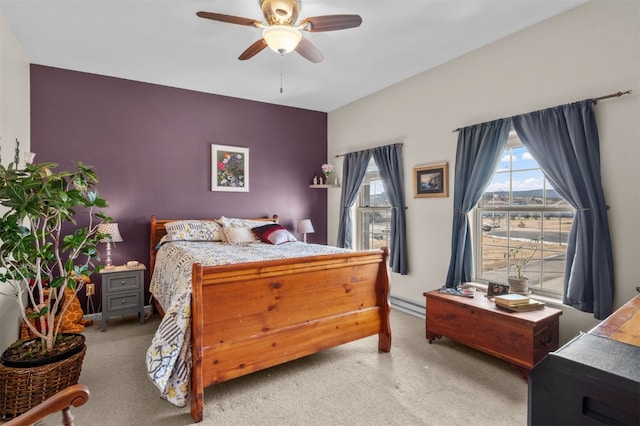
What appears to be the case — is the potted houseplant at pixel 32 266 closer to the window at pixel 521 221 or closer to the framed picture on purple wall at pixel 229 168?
the framed picture on purple wall at pixel 229 168

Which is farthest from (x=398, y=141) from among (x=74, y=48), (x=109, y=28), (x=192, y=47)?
(x=74, y=48)

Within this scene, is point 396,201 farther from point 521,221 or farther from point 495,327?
point 495,327

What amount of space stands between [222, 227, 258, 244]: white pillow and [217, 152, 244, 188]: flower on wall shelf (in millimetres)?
799

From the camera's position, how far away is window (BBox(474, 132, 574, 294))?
279 centimetres

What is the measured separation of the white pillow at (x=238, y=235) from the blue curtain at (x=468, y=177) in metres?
2.28

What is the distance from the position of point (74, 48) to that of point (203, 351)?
316 cm

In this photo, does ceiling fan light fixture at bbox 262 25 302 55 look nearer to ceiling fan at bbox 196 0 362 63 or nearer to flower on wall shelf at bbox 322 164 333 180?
ceiling fan at bbox 196 0 362 63

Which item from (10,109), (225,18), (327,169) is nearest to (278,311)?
(225,18)

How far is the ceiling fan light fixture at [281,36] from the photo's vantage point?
6.95ft

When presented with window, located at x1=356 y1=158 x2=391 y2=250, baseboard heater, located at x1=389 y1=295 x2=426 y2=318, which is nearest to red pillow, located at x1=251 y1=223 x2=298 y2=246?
window, located at x1=356 y1=158 x2=391 y2=250

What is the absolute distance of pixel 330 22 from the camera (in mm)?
2189

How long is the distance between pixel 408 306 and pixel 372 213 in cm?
141

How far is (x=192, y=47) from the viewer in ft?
10.4

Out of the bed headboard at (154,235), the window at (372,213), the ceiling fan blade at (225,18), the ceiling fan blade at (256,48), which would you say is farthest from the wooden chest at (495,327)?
the bed headboard at (154,235)
